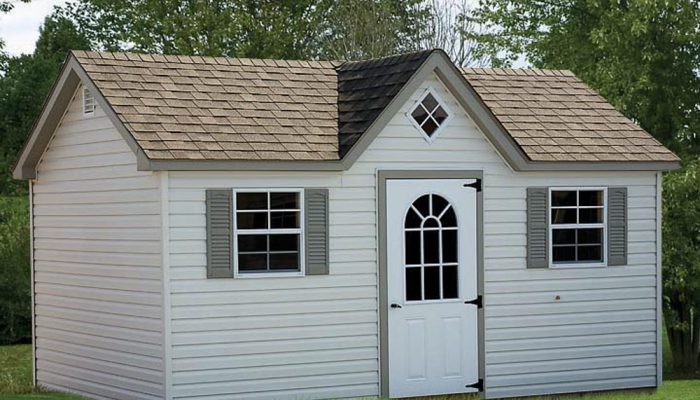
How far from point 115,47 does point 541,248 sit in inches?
1036

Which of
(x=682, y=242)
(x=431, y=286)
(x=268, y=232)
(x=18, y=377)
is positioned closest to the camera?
(x=268, y=232)

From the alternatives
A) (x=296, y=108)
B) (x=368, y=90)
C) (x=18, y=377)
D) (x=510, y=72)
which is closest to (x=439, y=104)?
A: (x=368, y=90)

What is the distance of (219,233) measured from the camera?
538 inches

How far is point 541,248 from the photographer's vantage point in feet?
50.7

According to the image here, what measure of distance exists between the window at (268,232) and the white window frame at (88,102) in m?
2.18

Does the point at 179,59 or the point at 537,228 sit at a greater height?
the point at 179,59

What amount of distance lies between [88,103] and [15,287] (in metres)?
9.31

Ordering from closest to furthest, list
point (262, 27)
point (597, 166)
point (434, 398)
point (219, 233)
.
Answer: point (219, 233)
point (434, 398)
point (597, 166)
point (262, 27)

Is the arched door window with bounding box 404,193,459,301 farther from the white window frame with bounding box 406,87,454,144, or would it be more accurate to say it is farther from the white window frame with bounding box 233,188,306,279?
the white window frame with bounding box 233,188,306,279

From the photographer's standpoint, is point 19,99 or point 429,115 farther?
point 19,99

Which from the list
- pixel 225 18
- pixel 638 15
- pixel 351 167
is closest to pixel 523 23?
pixel 638 15

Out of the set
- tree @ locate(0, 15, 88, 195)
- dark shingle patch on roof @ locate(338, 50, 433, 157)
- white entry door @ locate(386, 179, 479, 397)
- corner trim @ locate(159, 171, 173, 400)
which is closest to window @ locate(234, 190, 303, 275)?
corner trim @ locate(159, 171, 173, 400)

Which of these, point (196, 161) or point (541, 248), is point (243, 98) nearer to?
point (196, 161)

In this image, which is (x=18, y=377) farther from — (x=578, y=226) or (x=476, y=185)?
(x=578, y=226)
